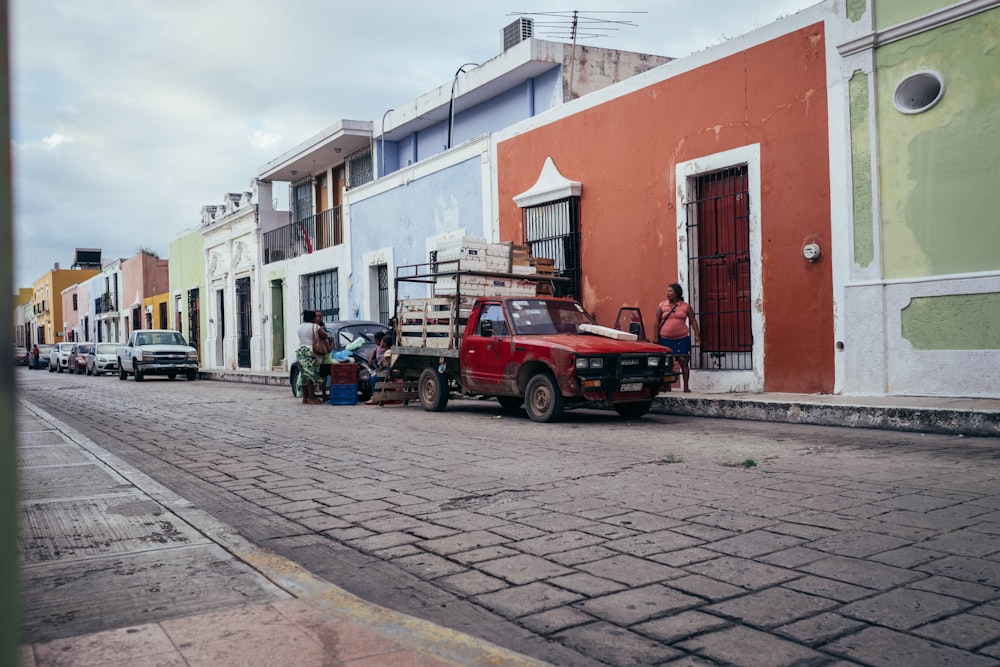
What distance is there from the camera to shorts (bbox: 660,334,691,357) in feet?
40.2

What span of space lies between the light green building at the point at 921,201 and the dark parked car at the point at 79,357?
3349 centimetres

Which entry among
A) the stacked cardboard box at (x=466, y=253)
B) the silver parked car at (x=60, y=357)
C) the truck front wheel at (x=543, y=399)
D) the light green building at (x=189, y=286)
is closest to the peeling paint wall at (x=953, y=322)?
the truck front wheel at (x=543, y=399)

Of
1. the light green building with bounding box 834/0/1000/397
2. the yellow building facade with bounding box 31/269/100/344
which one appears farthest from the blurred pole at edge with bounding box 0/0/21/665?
the yellow building facade with bounding box 31/269/100/344

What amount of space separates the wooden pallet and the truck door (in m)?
2.15

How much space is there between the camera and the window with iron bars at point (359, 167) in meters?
26.9

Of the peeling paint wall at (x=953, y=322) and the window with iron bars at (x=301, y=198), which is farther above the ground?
the window with iron bars at (x=301, y=198)

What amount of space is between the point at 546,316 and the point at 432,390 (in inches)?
90.4

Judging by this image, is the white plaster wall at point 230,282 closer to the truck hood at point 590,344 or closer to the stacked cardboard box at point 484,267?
the stacked cardboard box at point 484,267

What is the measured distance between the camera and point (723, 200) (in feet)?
43.3

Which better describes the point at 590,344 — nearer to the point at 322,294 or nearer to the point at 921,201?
the point at 921,201

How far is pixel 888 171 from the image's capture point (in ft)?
35.1

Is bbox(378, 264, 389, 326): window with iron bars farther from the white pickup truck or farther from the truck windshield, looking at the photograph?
the truck windshield

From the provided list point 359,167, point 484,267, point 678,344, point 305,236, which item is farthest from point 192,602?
point 305,236

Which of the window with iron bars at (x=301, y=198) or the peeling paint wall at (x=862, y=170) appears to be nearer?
the peeling paint wall at (x=862, y=170)
